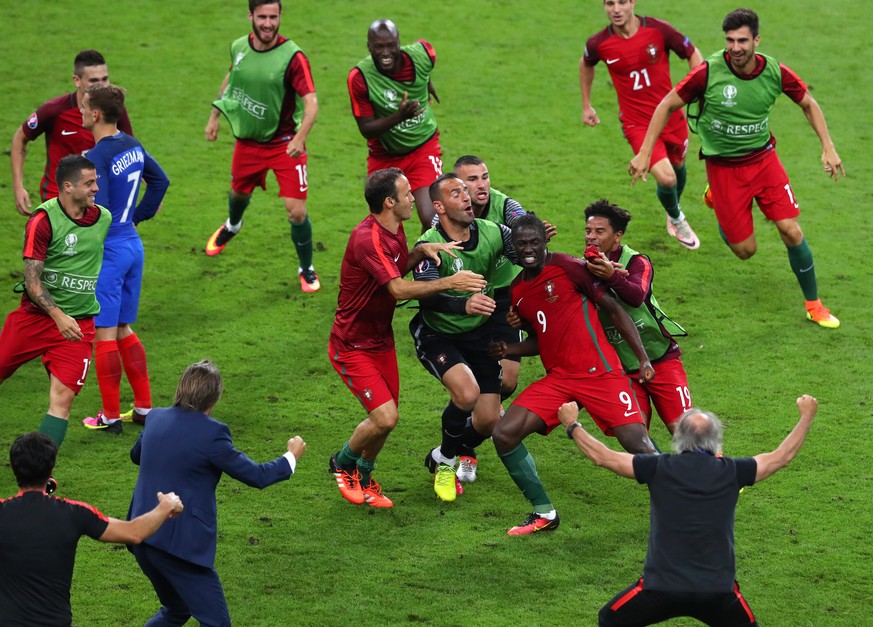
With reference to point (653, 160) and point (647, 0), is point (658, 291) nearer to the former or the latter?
point (653, 160)

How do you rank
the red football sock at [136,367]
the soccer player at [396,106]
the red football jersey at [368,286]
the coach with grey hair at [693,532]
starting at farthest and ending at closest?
1. the soccer player at [396,106]
2. the red football sock at [136,367]
3. the red football jersey at [368,286]
4. the coach with grey hair at [693,532]

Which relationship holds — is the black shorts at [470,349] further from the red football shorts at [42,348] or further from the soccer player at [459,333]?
the red football shorts at [42,348]

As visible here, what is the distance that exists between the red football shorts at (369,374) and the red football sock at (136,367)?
74.1 inches

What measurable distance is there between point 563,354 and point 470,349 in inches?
35.2

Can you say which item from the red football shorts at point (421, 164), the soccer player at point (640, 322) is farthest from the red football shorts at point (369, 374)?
the red football shorts at point (421, 164)

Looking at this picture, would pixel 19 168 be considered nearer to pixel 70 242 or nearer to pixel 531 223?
pixel 70 242

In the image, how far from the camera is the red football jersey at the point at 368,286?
27.1 ft

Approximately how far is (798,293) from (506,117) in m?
5.08

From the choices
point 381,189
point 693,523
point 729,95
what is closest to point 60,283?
point 381,189

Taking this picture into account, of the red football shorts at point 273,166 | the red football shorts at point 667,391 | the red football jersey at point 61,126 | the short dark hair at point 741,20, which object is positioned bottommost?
the red football shorts at point 273,166

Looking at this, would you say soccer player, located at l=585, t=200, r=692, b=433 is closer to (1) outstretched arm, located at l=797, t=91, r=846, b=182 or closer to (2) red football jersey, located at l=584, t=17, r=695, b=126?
(1) outstretched arm, located at l=797, t=91, r=846, b=182

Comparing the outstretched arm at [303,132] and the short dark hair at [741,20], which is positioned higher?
the short dark hair at [741,20]

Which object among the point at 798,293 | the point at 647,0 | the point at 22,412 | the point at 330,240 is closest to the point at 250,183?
the point at 330,240

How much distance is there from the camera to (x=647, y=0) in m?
18.6
